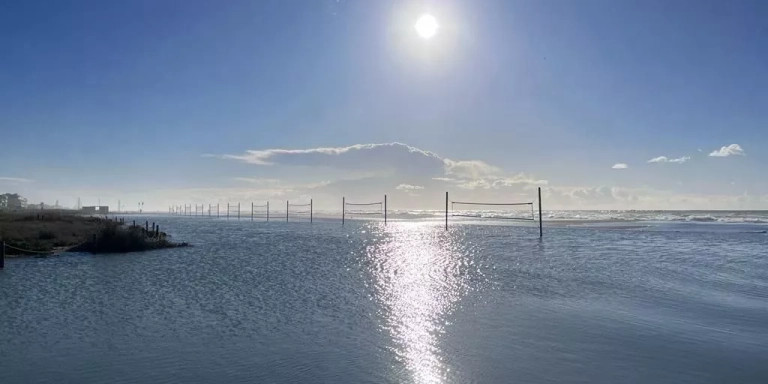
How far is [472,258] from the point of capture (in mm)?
22859

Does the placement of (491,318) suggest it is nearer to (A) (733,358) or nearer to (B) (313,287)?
(A) (733,358)

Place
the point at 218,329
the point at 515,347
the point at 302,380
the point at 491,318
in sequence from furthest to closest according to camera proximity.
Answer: the point at 491,318 → the point at 218,329 → the point at 515,347 → the point at 302,380

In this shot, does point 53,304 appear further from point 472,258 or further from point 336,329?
point 472,258

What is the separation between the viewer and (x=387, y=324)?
975 cm

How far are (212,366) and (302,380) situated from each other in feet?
5.48

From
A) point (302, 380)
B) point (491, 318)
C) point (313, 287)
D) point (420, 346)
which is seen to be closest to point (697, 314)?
point (491, 318)

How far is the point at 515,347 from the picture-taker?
318 inches

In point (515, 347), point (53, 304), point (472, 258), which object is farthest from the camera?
point (472, 258)

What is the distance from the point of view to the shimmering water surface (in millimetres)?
6914

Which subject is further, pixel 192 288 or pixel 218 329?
pixel 192 288

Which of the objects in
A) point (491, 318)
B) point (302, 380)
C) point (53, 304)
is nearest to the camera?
point (302, 380)

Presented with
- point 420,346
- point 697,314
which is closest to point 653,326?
point 697,314

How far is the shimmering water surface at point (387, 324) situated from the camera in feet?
22.7

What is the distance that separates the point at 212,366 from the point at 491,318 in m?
6.11
